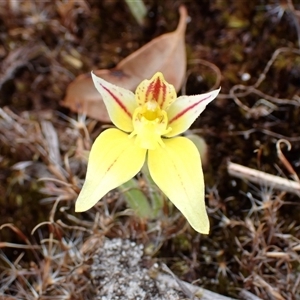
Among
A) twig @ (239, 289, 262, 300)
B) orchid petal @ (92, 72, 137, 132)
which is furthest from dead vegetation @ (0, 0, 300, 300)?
orchid petal @ (92, 72, 137, 132)

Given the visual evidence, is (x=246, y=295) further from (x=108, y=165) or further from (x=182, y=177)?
(x=108, y=165)

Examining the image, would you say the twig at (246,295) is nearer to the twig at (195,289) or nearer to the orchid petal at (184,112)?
the twig at (195,289)

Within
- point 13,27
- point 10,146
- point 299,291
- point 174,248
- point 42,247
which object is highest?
point 13,27

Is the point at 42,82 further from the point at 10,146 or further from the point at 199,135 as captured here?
the point at 199,135

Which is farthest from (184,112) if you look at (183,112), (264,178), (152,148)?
(264,178)

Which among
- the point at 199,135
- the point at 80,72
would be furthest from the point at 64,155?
the point at 199,135

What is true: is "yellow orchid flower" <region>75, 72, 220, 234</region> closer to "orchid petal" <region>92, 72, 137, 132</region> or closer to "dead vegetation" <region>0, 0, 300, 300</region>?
"orchid petal" <region>92, 72, 137, 132</region>

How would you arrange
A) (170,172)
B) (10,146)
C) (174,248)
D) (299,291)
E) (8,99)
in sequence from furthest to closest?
(8,99), (10,146), (174,248), (299,291), (170,172)
